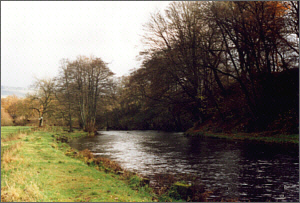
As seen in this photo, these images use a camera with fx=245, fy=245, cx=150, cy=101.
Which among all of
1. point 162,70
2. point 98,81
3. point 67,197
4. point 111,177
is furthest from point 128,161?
point 98,81

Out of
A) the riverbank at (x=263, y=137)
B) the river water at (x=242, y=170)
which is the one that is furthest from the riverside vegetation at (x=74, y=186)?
the riverbank at (x=263, y=137)

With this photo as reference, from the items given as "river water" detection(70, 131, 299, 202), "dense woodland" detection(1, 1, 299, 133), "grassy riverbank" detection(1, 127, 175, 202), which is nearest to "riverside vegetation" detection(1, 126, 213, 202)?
"grassy riverbank" detection(1, 127, 175, 202)

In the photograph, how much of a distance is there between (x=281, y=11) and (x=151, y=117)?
4184cm

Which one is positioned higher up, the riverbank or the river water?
the riverbank

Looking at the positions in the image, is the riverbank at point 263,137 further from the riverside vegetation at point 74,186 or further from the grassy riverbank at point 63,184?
the grassy riverbank at point 63,184

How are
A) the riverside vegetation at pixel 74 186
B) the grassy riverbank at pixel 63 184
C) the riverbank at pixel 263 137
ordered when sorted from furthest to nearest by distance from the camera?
1. the riverbank at pixel 263 137
2. the riverside vegetation at pixel 74 186
3. the grassy riverbank at pixel 63 184

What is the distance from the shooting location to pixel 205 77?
112ft

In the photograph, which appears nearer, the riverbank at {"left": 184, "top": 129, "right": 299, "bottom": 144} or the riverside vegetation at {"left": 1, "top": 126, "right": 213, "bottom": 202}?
the riverside vegetation at {"left": 1, "top": 126, "right": 213, "bottom": 202}

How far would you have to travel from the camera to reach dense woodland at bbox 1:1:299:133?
941 inches

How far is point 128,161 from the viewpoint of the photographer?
16.4 meters

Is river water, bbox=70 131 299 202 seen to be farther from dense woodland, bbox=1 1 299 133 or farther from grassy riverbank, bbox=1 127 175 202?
dense woodland, bbox=1 1 299 133

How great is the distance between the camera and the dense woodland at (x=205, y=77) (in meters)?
23.9

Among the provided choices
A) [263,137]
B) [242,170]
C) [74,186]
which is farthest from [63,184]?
[263,137]

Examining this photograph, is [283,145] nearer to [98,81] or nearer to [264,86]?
[264,86]
